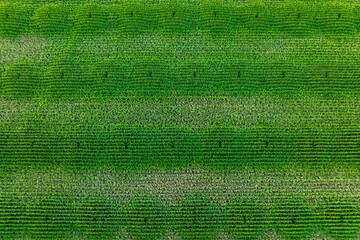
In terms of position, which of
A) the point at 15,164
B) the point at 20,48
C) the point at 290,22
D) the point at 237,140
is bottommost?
the point at 15,164

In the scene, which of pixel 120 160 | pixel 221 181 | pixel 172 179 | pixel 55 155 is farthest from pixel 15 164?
pixel 221 181

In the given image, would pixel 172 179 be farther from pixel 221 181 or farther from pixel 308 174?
pixel 308 174

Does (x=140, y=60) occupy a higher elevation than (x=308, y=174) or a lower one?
higher

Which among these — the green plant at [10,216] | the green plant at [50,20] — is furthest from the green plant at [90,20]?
the green plant at [10,216]

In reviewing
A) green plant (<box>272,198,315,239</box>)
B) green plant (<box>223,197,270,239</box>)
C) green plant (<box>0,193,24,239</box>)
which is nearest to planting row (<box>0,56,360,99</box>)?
green plant (<box>0,193,24,239</box>)

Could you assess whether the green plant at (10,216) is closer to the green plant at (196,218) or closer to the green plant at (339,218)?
the green plant at (196,218)

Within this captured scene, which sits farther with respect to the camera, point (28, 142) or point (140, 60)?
point (140, 60)
